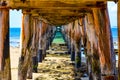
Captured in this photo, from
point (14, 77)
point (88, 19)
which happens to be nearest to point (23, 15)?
point (88, 19)

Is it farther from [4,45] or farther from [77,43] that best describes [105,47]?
[77,43]

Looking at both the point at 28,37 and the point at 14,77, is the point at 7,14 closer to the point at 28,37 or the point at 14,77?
the point at 28,37

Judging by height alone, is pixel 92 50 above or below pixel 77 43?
below

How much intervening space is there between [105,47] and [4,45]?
1.72 meters

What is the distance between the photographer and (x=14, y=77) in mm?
13211

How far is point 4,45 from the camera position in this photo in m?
5.89

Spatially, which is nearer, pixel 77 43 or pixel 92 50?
pixel 92 50

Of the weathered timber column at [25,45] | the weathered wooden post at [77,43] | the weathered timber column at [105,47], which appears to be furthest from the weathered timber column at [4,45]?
the weathered wooden post at [77,43]

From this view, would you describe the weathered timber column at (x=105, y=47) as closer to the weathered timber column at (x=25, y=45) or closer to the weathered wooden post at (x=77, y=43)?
the weathered timber column at (x=25, y=45)

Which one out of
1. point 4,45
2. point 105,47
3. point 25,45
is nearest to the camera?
point 105,47

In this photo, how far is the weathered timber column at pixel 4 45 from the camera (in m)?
5.85

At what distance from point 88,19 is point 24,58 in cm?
176

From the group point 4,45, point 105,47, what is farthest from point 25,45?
point 105,47

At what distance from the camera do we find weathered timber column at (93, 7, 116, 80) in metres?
5.64
